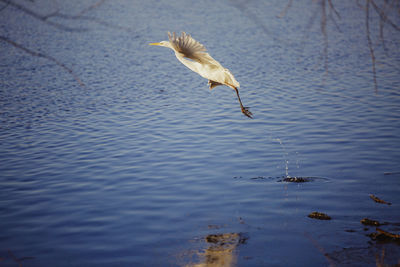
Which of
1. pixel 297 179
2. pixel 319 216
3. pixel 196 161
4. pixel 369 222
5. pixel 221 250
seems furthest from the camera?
pixel 196 161

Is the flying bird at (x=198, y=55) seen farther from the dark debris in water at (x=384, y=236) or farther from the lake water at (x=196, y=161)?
the dark debris in water at (x=384, y=236)

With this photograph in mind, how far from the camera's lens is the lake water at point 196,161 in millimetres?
5613

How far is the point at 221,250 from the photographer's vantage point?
5.52 metres

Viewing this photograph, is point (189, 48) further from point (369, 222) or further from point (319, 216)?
point (369, 222)

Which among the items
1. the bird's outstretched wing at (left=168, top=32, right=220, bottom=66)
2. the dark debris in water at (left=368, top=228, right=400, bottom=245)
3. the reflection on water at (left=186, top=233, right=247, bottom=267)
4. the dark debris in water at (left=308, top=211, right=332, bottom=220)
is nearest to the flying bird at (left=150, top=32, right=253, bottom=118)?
the bird's outstretched wing at (left=168, top=32, right=220, bottom=66)

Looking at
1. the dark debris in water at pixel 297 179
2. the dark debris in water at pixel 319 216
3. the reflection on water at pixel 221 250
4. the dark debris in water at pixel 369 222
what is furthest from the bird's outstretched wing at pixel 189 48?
the dark debris in water at pixel 369 222

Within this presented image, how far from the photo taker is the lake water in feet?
18.4

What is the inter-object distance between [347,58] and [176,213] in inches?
493

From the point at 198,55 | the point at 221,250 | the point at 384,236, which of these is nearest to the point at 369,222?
the point at 384,236

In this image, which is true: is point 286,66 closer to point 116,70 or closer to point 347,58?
point 347,58

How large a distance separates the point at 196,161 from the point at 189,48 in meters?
3.01

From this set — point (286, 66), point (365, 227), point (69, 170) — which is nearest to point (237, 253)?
point (365, 227)

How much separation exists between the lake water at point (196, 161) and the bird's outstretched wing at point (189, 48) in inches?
38.9

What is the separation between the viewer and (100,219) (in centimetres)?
641
